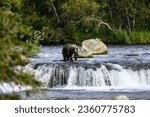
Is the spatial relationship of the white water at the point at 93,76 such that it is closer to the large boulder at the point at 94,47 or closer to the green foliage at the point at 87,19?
the large boulder at the point at 94,47

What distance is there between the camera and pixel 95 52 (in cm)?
2991

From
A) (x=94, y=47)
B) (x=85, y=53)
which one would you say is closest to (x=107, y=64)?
(x=85, y=53)

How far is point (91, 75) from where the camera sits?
874 inches

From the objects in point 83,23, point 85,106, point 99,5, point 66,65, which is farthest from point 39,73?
point 99,5

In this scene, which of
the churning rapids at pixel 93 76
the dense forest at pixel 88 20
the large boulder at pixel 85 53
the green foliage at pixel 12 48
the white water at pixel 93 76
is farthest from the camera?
the dense forest at pixel 88 20

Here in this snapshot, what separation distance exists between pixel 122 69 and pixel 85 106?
48.6ft

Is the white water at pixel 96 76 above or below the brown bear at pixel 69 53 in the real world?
below

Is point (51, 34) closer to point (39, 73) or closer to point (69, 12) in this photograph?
point (69, 12)

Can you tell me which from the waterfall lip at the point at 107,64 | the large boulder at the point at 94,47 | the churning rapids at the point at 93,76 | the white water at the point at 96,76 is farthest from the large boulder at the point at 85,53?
the white water at the point at 96,76

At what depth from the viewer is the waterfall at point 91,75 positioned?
21.8 metres

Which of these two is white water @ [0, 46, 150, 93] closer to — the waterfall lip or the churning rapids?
the churning rapids

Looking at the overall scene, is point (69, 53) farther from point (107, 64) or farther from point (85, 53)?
point (85, 53)

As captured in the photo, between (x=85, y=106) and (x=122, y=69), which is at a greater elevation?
(x=85, y=106)

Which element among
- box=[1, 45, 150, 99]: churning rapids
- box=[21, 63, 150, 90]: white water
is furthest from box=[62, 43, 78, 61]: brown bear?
box=[21, 63, 150, 90]: white water
